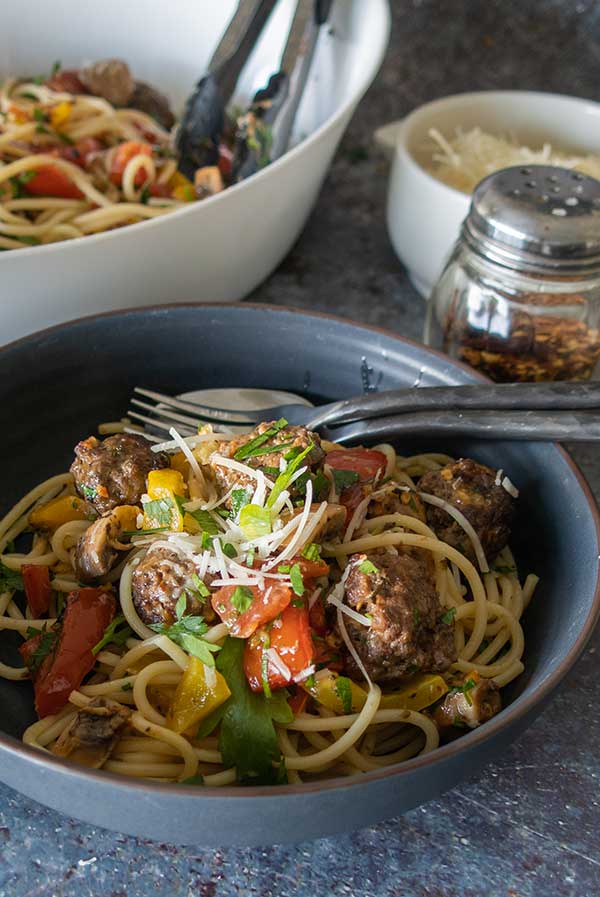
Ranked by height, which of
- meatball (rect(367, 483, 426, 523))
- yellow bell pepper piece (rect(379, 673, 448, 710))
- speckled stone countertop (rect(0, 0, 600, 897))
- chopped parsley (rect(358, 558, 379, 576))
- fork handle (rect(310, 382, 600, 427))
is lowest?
speckled stone countertop (rect(0, 0, 600, 897))

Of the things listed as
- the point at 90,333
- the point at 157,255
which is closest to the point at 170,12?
the point at 157,255

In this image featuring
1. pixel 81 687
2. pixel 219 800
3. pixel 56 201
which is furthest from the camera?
pixel 56 201

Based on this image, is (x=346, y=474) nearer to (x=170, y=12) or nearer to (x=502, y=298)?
(x=502, y=298)

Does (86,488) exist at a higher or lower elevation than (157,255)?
lower

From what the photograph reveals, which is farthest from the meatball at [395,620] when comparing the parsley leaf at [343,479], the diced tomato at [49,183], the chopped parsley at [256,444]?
the diced tomato at [49,183]

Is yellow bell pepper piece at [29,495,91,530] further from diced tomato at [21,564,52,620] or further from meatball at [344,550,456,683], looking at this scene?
meatball at [344,550,456,683]

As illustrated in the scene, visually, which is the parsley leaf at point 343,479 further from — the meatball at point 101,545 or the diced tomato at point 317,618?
the meatball at point 101,545

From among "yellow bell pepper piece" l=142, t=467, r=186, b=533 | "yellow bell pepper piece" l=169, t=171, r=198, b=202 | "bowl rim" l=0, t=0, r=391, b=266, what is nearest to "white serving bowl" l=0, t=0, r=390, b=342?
"bowl rim" l=0, t=0, r=391, b=266
